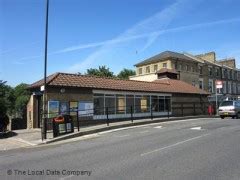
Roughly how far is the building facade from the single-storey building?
1535 cm

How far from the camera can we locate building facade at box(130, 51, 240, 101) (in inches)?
2258

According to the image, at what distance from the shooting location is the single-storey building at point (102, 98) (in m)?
24.8

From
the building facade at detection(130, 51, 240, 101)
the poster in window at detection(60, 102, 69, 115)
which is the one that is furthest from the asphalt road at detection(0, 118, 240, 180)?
the building facade at detection(130, 51, 240, 101)

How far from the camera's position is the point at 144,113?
32406mm

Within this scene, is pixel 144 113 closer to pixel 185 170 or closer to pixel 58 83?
pixel 58 83

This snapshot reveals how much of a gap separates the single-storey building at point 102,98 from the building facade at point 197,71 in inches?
604

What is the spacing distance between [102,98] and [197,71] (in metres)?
36.7

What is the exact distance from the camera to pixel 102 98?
28.4 meters

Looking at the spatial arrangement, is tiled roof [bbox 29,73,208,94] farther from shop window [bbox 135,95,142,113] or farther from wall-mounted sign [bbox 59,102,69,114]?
wall-mounted sign [bbox 59,102,69,114]

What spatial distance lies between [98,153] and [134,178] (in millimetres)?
4576

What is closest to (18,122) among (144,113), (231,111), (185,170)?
(144,113)

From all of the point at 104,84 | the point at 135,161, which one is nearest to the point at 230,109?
the point at 104,84

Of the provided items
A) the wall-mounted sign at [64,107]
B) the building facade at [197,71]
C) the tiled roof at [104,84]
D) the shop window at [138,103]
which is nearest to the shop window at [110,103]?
the tiled roof at [104,84]

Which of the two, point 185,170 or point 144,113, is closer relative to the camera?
point 185,170
